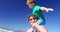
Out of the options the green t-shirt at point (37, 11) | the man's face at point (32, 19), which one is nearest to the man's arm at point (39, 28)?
the man's face at point (32, 19)

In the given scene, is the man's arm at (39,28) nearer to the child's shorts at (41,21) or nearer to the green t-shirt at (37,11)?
the child's shorts at (41,21)

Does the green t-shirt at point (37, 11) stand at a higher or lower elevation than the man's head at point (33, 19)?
higher

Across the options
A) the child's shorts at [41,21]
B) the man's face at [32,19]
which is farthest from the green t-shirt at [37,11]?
the man's face at [32,19]

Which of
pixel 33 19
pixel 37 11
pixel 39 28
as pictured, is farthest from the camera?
pixel 37 11

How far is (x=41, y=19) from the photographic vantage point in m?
1.84

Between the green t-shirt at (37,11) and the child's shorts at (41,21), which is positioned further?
the green t-shirt at (37,11)

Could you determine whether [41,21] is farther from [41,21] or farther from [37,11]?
[37,11]

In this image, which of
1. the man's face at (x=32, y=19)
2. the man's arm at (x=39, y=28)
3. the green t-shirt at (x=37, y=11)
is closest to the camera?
the man's arm at (x=39, y=28)

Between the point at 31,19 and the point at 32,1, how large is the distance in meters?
0.22

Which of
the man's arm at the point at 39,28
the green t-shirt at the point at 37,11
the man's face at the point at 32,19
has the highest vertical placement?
the green t-shirt at the point at 37,11

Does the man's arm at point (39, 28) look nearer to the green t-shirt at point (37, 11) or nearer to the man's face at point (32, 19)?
the man's face at point (32, 19)

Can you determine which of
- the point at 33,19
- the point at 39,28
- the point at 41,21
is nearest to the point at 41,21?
the point at 41,21

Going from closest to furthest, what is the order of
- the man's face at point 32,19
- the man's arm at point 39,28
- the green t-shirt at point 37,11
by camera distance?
the man's arm at point 39,28 → the man's face at point 32,19 → the green t-shirt at point 37,11

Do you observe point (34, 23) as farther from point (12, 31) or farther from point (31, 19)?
point (12, 31)
